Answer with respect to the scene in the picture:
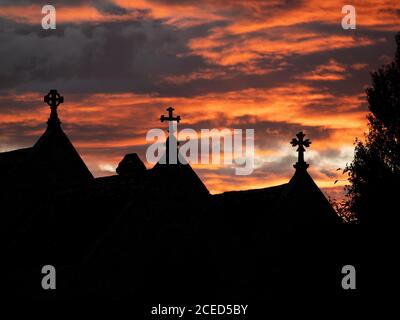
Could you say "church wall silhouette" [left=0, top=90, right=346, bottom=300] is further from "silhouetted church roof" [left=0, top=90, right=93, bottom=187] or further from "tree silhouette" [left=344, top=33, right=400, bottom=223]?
"tree silhouette" [left=344, top=33, right=400, bottom=223]

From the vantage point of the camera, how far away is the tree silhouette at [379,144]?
48.1 m

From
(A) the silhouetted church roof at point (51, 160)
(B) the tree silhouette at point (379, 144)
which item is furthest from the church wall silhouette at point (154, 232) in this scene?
(B) the tree silhouette at point (379, 144)

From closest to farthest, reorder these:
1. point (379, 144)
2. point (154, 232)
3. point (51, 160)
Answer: point (154, 232) → point (51, 160) → point (379, 144)

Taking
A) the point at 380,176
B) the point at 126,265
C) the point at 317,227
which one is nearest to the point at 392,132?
the point at 380,176

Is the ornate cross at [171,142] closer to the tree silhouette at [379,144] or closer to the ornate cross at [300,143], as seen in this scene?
the ornate cross at [300,143]

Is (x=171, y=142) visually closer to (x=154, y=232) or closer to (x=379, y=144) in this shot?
(x=154, y=232)

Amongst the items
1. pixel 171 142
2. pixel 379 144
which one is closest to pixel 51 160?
pixel 171 142

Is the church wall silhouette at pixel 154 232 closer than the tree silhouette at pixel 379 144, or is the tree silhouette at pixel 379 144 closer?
the church wall silhouette at pixel 154 232

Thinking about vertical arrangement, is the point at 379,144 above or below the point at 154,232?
above

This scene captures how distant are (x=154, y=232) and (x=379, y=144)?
21.9 m

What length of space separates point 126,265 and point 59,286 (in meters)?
2.54

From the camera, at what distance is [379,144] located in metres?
51.1

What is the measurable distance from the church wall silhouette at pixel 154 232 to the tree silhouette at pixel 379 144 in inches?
355
